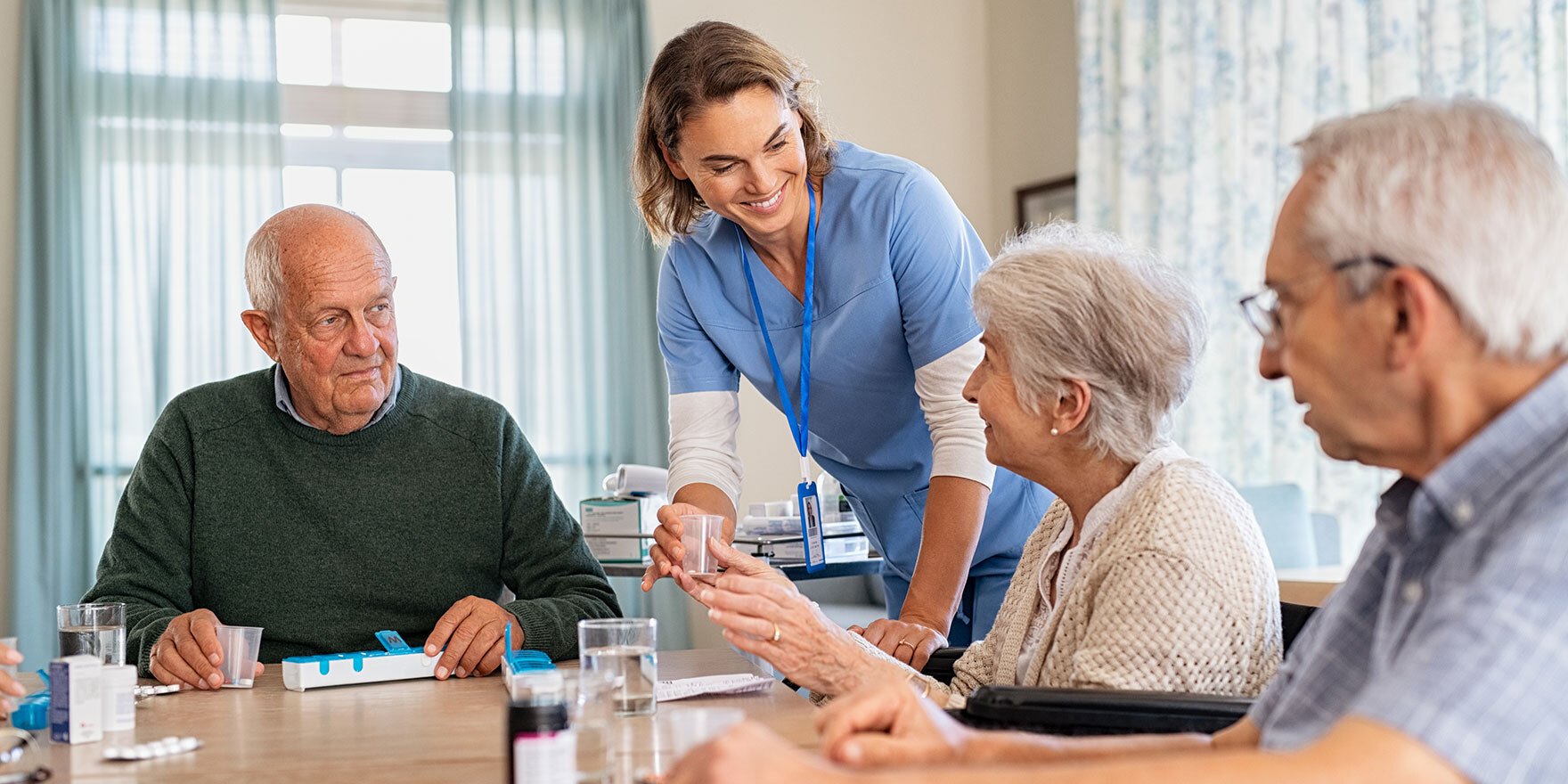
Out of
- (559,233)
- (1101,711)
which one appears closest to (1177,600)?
(1101,711)

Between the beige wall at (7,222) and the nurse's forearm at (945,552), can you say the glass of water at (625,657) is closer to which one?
the nurse's forearm at (945,552)

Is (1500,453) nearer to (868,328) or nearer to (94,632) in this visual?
(868,328)

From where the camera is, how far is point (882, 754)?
1.18 metres

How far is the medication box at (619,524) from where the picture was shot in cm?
368

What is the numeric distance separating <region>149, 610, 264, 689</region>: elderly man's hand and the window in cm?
381

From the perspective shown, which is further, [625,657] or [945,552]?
[945,552]

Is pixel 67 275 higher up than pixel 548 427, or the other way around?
pixel 67 275

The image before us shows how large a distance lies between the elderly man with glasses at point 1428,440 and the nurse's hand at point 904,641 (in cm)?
92

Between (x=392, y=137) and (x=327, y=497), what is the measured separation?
12.3 feet

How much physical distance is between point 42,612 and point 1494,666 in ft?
18.1

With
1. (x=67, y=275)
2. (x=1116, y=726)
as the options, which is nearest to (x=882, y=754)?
(x=1116, y=726)

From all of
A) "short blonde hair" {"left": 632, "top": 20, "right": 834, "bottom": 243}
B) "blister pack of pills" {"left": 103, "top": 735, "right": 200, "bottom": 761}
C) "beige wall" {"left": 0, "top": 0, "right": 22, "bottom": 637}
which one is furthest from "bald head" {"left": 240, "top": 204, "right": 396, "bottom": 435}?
"beige wall" {"left": 0, "top": 0, "right": 22, "bottom": 637}

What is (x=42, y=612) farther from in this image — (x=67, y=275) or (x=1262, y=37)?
(x=1262, y=37)

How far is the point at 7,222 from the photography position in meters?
5.30
